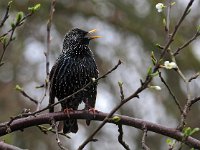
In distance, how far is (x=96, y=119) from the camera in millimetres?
3576

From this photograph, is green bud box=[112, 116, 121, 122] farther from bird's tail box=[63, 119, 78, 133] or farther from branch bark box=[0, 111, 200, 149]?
bird's tail box=[63, 119, 78, 133]

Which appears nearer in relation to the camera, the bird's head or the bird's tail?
the bird's tail

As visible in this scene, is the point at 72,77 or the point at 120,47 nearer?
the point at 72,77

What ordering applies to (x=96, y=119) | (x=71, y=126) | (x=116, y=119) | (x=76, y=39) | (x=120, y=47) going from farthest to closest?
(x=120, y=47) → (x=76, y=39) → (x=71, y=126) → (x=96, y=119) → (x=116, y=119)

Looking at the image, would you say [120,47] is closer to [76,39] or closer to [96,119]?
[76,39]

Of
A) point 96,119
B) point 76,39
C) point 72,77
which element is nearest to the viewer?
point 96,119

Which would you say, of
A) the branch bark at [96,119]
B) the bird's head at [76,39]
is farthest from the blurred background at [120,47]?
the branch bark at [96,119]

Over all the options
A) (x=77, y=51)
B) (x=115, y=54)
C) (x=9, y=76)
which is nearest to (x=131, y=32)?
(x=115, y=54)

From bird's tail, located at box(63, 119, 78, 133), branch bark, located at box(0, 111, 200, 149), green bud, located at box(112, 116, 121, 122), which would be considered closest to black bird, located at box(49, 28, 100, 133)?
bird's tail, located at box(63, 119, 78, 133)

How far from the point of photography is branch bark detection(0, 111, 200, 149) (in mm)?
3205

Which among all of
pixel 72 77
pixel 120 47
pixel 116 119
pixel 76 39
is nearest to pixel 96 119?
pixel 116 119

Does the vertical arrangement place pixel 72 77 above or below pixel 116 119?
below

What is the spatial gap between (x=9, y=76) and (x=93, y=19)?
6.57 ft

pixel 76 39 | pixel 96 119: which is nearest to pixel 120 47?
pixel 76 39
